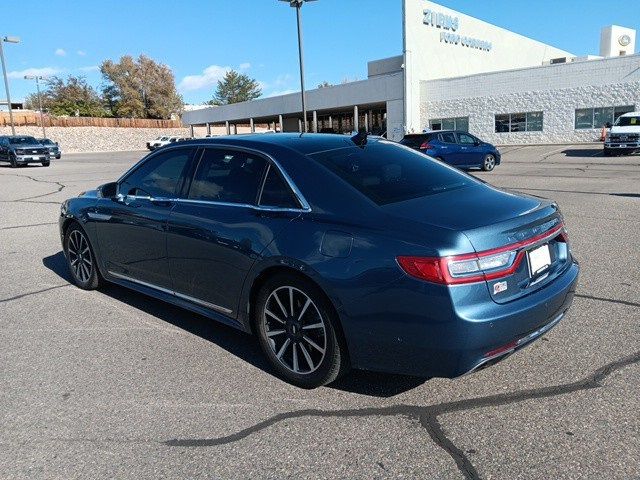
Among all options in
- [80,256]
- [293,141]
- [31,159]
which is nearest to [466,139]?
[80,256]

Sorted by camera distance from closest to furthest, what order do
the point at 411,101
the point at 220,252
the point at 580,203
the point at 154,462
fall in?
the point at 154,462 → the point at 220,252 → the point at 580,203 → the point at 411,101

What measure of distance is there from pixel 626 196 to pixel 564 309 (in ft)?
32.0

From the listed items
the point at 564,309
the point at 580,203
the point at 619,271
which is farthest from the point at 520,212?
the point at 580,203

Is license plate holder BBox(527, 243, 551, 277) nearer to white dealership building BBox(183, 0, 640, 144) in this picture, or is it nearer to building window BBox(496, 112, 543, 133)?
white dealership building BBox(183, 0, 640, 144)

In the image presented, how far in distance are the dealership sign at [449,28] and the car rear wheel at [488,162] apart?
22.7m

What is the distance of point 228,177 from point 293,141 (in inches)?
21.8

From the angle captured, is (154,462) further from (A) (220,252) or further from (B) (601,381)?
(B) (601,381)

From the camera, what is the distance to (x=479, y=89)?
124 ft

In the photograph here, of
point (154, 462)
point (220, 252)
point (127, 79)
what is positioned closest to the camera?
point (154, 462)

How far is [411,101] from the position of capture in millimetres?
39938

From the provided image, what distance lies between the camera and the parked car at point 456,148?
1950cm

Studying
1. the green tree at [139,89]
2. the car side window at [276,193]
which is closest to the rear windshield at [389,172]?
the car side window at [276,193]

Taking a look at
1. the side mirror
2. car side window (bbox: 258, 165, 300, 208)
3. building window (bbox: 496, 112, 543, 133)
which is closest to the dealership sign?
building window (bbox: 496, 112, 543, 133)

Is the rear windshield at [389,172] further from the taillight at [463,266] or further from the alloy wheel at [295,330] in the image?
the alloy wheel at [295,330]
